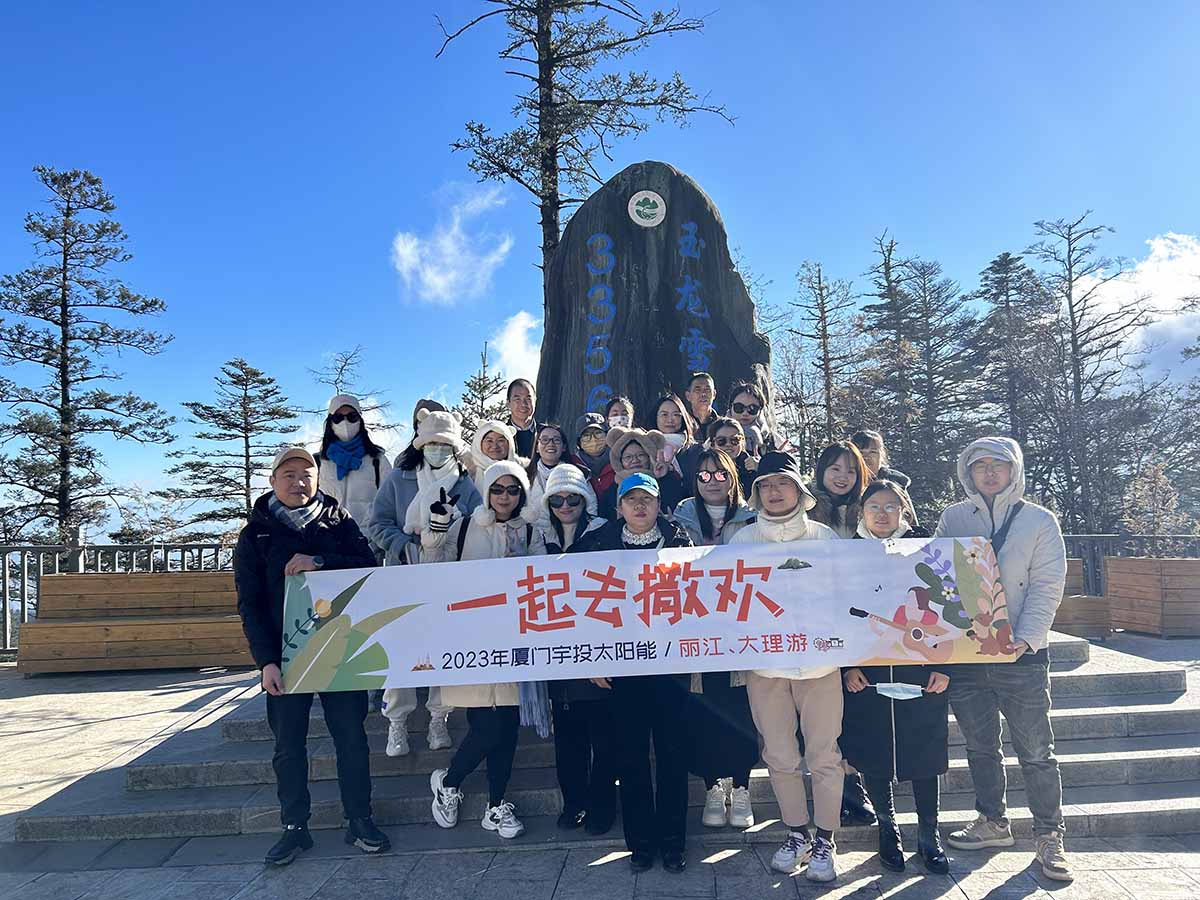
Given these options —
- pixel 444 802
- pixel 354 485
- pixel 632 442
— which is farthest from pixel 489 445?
pixel 444 802

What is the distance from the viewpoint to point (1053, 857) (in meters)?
3.13

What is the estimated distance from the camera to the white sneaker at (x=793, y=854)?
3188 mm

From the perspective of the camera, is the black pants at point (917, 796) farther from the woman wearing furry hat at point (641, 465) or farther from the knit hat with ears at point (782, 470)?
the woman wearing furry hat at point (641, 465)

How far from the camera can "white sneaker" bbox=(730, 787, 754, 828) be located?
3600 mm

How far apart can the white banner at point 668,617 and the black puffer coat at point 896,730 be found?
0.16 m

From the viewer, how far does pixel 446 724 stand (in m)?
4.39

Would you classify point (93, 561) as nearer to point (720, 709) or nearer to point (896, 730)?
point (720, 709)

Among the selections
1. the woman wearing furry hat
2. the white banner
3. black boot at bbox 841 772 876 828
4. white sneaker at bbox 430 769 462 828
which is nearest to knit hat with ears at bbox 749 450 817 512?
the white banner

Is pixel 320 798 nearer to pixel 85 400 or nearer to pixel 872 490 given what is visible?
pixel 872 490

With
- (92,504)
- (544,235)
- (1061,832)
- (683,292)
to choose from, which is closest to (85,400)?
Result: (92,504)

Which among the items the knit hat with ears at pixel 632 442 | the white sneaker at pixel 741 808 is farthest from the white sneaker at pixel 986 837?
the knit hat with ears at pixel 632 442

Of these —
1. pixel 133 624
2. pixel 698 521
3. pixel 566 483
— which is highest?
pixel 566 483

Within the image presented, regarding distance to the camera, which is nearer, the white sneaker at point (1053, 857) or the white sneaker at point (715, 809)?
the white sneaker at point (1053, 857)

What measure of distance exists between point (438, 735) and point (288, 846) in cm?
98
